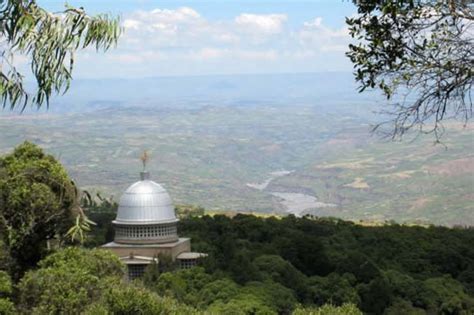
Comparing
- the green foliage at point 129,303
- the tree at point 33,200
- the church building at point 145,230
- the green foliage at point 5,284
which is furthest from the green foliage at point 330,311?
the church building at point 145,230

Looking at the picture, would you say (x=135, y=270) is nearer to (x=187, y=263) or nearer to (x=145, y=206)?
(x=187, y=263)

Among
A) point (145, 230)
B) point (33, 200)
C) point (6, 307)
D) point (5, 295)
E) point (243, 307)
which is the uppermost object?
point (33, 200)

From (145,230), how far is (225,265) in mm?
7253

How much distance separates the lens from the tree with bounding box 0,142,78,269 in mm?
36969

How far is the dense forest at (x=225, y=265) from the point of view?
118ft

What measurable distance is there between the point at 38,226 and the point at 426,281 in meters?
40.7

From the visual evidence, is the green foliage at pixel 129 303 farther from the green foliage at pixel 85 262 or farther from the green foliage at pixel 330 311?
the green foliage at pixel 330 311

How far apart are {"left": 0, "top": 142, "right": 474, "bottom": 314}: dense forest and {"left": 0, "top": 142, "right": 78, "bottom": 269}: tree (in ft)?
0.15

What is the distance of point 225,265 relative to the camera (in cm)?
7088

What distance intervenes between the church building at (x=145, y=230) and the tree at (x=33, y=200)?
112ft

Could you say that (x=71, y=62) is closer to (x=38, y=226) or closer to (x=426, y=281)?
(x=38, y=226)

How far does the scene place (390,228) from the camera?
9806 cm

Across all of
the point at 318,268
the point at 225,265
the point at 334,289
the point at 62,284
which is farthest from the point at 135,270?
the point at 62,284

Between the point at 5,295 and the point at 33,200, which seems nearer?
the point at 5,295
